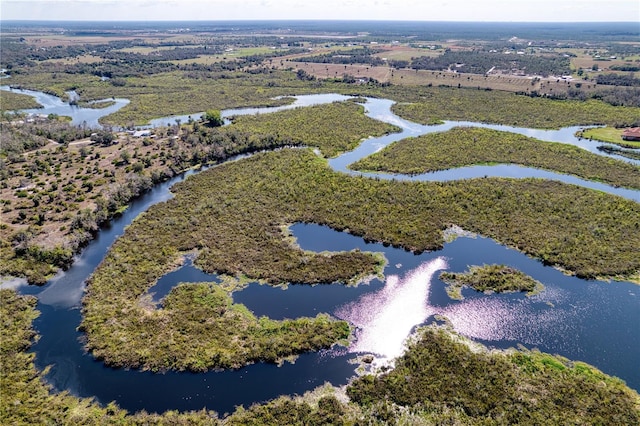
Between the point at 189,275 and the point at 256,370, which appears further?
the point at 189,275

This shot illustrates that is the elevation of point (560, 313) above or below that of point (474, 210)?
below

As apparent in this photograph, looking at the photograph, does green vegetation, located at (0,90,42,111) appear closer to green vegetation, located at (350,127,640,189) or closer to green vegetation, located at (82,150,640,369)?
green vegetation, located at (82,150,640,369)

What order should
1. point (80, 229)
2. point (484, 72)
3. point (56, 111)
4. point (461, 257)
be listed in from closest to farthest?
1. point (461, 257)
2. point (80, 229)
3. point (56, 111)
4. point (484, 72)

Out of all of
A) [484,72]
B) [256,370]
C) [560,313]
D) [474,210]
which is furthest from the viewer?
[484,72]

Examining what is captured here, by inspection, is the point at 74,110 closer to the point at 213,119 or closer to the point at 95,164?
the point at 213,119

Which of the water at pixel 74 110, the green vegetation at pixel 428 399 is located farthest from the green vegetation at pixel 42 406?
the water at pixel 74 110

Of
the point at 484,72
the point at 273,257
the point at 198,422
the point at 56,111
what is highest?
the point at 484,72

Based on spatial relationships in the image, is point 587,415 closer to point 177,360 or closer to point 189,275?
point 177,360

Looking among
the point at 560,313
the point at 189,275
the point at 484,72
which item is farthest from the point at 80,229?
the point at 484,72
